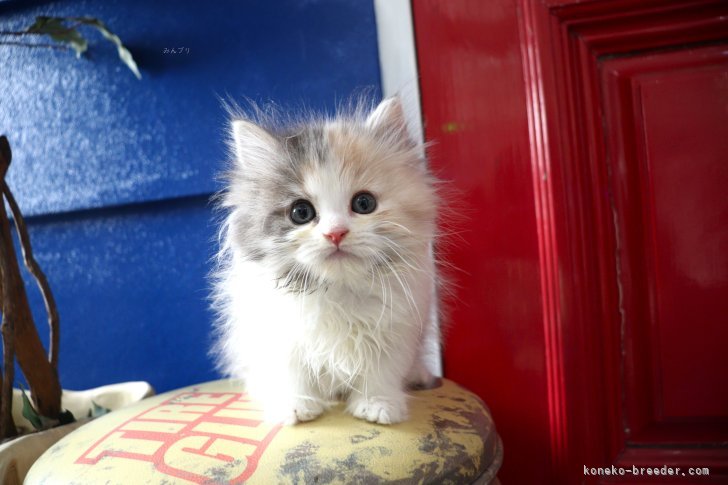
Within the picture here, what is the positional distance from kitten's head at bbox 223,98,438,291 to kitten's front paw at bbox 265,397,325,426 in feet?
0.76

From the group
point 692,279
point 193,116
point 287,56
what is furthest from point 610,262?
point 193,116

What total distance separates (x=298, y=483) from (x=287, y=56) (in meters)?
1.29

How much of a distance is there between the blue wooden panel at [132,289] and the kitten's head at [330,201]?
2.48 ft

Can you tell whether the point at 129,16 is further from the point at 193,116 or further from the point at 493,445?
the point at 493,445

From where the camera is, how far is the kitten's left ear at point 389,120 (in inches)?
44.6

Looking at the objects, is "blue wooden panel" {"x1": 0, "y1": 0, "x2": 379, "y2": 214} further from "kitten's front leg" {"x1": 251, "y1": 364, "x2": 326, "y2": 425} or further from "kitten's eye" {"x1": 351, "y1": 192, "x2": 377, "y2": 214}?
"kitten's front leg" {"x1": 251, "y1": 364, "x2": 326, "y2": 425}

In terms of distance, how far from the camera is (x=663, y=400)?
55.5 inches

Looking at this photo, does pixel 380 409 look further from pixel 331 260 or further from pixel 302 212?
pixel 302 212

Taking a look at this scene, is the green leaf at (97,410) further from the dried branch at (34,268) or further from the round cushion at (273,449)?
the round cushion at (273,449)

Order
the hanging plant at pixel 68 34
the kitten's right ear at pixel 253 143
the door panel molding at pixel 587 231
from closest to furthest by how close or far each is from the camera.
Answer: the kitten's right ear at pixel 253 143, the door panel molding at pixel 587 231, the hanging plant at pixel 68 34

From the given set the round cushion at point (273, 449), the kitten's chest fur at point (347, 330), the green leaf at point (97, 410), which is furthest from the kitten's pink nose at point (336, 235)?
the green leaf at point (97, 410)

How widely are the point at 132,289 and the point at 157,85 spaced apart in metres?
0.73

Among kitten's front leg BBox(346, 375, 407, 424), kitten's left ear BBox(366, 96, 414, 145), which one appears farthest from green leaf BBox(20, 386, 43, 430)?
kitten's left ear BBox(366, 96, 414, 145)

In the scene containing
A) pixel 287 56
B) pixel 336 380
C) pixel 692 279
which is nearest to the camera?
pixel 336 380
